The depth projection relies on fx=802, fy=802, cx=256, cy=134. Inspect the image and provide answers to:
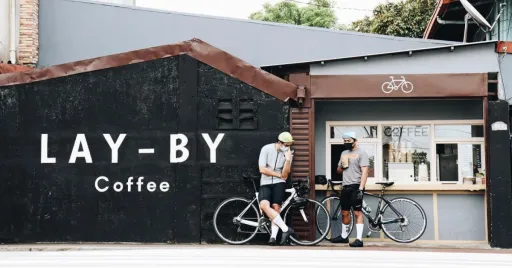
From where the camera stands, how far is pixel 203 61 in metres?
13.9

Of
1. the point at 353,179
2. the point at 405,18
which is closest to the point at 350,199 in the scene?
the point at 353,179

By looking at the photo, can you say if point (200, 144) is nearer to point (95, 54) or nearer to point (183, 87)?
point (183, 87)

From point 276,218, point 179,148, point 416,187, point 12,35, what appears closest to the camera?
point 276,218

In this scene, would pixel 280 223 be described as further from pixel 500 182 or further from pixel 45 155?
pixel 45 155

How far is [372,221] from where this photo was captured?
1401 centimetres

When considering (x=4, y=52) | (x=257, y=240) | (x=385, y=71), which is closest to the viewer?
(x=257, y=240)

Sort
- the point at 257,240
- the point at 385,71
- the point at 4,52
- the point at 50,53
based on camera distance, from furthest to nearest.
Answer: the point at 50,53
the point at 4,52
the point at 385,71
the point at 257,240

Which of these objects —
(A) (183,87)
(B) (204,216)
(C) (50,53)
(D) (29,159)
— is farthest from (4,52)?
(B) (204,216)

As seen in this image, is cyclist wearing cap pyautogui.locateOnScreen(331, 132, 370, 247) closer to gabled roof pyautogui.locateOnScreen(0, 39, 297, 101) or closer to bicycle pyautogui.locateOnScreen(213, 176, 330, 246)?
bicycle pyautogui.locateOnScreen(213, 176, 330, 246)

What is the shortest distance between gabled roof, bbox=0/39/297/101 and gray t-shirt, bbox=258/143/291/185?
1.06 meters

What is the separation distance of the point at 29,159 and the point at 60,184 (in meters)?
0.71

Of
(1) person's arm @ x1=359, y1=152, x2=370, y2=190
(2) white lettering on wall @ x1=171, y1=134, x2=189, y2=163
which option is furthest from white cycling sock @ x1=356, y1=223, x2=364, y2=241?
(2) white lettering on wall @ x1=171, y1=134, x2=189, y2=163

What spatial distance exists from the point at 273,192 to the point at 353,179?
1.41m

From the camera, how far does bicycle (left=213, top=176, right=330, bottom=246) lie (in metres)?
13.5
